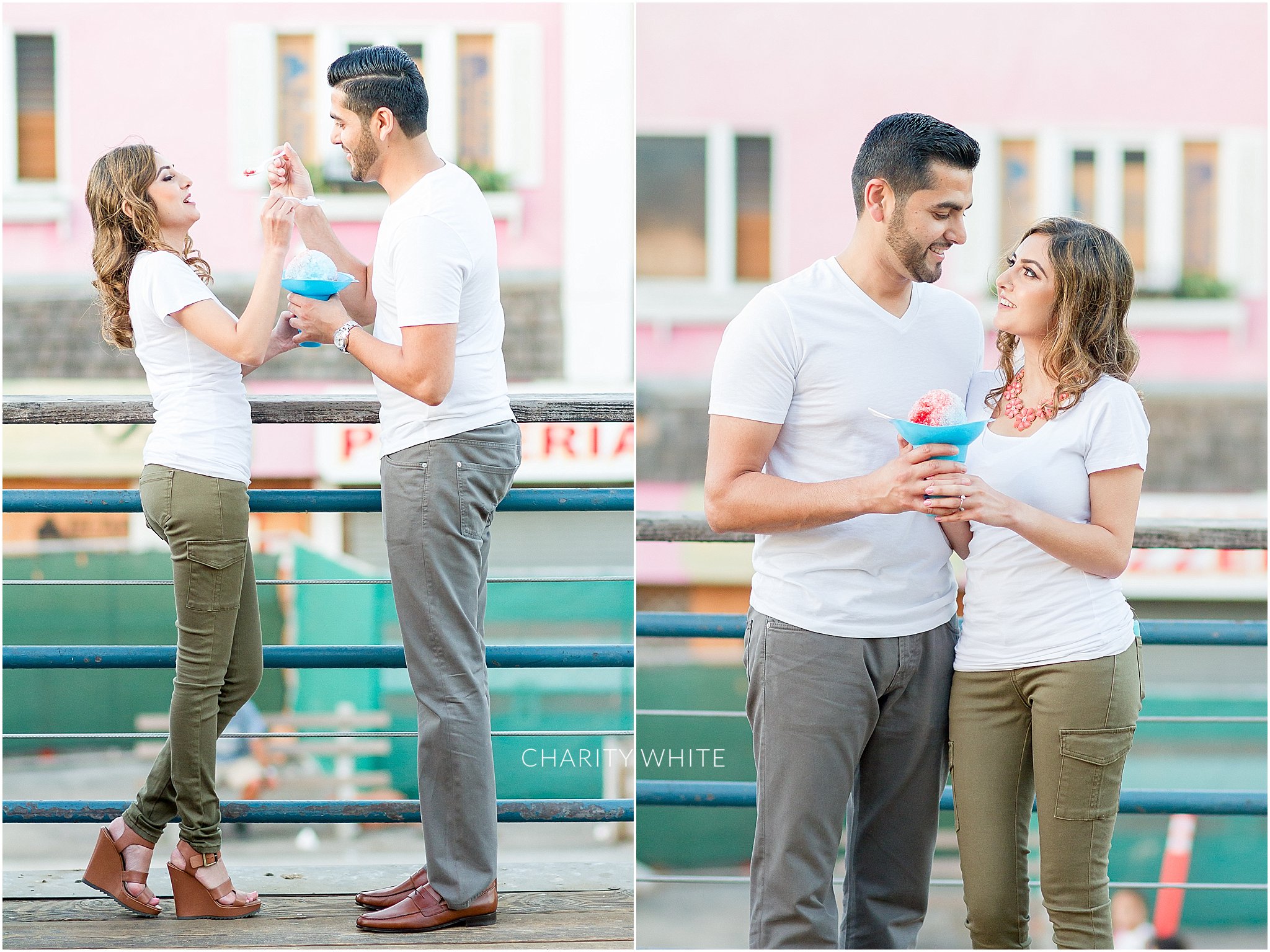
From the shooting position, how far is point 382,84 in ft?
7.16

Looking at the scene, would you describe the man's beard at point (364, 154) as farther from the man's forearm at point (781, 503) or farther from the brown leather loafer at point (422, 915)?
the brown leather loafer at point (422, 915)

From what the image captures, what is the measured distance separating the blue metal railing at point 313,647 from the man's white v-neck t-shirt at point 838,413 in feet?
2.22

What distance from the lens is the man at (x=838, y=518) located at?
182 centimetres

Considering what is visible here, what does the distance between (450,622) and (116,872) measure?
906mm

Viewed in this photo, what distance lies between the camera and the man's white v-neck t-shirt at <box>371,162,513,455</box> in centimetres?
208

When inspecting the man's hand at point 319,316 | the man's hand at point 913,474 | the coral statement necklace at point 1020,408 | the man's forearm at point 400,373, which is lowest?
the man's hand at point 913,474

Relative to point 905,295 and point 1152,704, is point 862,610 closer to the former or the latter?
point 905,295

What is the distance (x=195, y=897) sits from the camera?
232cm

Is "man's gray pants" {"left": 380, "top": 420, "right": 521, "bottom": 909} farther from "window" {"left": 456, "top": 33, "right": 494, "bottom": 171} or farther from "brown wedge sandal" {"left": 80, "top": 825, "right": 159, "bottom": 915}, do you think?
"window" {"left": 456, "top": 33, "right": 494, "bottom": 171}

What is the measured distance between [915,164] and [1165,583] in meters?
6.48

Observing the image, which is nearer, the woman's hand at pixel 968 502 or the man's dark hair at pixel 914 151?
the woman's hand at pixel 968 502

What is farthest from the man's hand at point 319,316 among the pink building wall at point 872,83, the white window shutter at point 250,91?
the white window shutter at point 250,91

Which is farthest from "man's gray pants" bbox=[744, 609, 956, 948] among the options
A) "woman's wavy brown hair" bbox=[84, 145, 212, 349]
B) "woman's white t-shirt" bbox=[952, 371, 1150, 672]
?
"woman's wavy brown hair" bbox=[84, 145, 212, 349]

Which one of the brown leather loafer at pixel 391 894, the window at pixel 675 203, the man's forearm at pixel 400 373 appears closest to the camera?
the man's forearm at pixel 400 373
